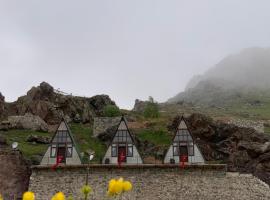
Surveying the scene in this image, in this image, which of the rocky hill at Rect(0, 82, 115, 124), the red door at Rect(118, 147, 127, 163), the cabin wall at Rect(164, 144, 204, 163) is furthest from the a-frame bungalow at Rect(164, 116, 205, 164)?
the rocky hill at Rect(0, 82, 115, 124)

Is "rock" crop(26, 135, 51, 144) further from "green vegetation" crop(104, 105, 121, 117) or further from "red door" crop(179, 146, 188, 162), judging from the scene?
"red door" crop(179, 146, 188, 162)

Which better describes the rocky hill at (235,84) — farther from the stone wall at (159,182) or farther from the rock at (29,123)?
the stone wall at (159,182)

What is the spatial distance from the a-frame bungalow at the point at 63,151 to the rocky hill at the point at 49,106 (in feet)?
65.4

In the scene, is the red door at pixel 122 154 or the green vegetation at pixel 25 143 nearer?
the red door at pixel 122 154

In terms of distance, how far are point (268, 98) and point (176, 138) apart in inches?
3813

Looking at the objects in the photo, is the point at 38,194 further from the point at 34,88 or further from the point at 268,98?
the point at 268,98

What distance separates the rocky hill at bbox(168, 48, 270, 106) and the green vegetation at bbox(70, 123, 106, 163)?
3007 inches

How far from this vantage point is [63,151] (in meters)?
38.0

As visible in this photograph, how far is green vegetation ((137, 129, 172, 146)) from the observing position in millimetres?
47319

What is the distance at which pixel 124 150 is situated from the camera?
3759 cm

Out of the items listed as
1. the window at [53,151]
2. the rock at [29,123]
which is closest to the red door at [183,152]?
Result: the window at [53,151]

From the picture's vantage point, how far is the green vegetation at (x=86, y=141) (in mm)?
45375

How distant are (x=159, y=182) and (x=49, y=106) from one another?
28.1 m

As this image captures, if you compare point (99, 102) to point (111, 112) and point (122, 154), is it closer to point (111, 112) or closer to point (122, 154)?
point (111, 112)
